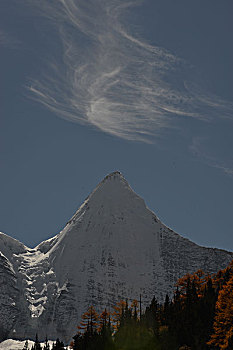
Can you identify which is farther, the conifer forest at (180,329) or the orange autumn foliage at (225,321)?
the conifer forest at (180,329)

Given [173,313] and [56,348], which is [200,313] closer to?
[173,313]

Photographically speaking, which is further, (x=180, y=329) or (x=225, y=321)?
(x=180, y=329)

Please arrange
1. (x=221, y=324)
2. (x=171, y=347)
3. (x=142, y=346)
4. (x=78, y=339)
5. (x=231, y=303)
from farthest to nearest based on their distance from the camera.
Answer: (x=78, y=339) < (x=142, y=346) < (x=171, y=347) < (x=221, y=324) < (x=231, y=303)

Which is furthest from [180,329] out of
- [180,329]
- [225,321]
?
[225,321]

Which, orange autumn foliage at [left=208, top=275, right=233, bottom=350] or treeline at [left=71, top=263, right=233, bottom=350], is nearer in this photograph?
orange autumn foliage at [left=208, top=275, right=233, bottom=350]

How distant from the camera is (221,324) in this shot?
378 ft

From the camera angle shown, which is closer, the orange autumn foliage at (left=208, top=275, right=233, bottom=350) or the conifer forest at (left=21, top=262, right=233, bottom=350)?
the orange autumn foliage at (left=208, top=275, right=233, bottom=350)

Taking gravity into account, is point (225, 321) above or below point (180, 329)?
below

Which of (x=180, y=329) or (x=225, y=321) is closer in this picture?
(x=225, y=321)

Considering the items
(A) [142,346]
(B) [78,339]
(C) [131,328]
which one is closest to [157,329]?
(A) [142,346]

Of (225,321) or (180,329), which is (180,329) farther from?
(225,321)

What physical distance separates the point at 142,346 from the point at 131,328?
16627mm

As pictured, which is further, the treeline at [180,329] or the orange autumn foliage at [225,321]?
the treeline at [180,329]

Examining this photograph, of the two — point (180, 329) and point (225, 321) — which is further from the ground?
point (180, 329)
